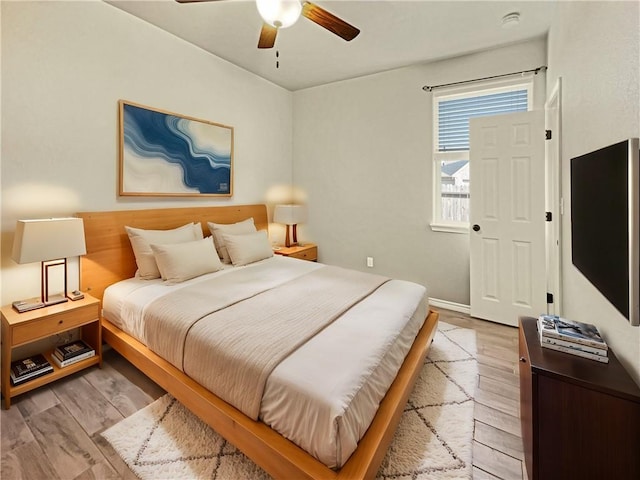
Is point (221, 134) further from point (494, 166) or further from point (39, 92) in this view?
point (494, 166)

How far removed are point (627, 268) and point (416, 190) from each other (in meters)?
2.81

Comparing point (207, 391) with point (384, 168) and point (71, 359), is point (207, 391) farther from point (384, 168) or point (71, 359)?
point (384, 168)

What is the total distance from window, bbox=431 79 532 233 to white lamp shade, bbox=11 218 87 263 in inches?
131

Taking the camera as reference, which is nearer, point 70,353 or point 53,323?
point 53,323

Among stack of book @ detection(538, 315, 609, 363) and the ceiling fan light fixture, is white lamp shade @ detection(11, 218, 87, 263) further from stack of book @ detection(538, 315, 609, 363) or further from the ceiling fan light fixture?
stack of book @ detection(538, 315, 609, 363)

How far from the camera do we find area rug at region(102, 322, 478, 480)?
1.49 m

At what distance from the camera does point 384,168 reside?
3895 millimetres

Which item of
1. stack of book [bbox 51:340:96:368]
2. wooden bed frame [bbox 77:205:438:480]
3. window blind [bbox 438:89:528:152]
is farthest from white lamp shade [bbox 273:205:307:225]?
stack of book [bbox 51:340:96:368]

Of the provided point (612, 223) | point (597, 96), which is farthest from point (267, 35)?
point (612, 223)

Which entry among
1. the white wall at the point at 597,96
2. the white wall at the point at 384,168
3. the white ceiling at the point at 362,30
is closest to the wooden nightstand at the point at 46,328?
the white ceiling at the point at 362,30

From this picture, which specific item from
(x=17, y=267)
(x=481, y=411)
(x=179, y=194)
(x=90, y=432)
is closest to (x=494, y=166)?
(x=481, y=411)

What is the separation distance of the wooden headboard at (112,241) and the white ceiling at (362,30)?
1.72 metres

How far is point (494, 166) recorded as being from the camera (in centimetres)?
312

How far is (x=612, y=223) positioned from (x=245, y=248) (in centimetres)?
276
